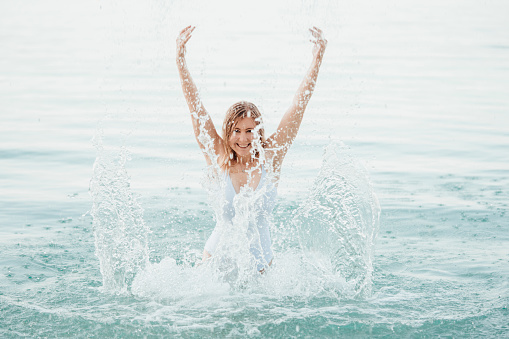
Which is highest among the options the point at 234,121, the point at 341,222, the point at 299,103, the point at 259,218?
the point at 299,103

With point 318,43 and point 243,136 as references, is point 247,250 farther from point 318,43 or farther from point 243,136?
point 318,43

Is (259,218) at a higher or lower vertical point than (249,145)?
lower

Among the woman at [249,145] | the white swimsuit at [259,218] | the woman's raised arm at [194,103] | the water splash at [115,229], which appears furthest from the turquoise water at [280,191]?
the woman's raised arm at [194,103]

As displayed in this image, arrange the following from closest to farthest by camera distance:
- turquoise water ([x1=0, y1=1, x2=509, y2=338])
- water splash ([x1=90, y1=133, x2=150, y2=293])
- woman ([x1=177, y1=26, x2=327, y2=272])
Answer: turquoise water ([x1=0, y1=1, x2=509, y2=338])
woman ([x1=177, y1=26, x2=327, y2=272])
water splash ([x1=90, y1=133, x2=150, y2=293])

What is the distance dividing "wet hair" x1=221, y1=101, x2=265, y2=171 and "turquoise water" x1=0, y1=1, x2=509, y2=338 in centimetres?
88

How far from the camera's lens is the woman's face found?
4.87 metres

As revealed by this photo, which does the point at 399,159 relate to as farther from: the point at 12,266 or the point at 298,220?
the point at 12,266

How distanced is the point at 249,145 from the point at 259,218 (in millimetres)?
534

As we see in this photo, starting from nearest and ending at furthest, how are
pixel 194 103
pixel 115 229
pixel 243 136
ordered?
1. pixel 194 103
2. pixel 243 136
3. pixel 115 229

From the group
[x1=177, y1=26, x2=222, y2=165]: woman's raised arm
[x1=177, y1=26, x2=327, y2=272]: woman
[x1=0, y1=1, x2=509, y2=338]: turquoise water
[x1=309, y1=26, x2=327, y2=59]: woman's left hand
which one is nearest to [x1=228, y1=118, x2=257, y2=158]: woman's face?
[x1=177, y1=26, x2=327, y2=272]: woman

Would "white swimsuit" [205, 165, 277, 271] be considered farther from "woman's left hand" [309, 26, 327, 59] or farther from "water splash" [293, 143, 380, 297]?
"woman's left hand" [309, 26, 327, 59]

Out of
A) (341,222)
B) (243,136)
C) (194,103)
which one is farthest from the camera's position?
(341,222)

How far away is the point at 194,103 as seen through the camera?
4.79 m

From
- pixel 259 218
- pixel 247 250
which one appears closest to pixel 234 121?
pixel 259 218
